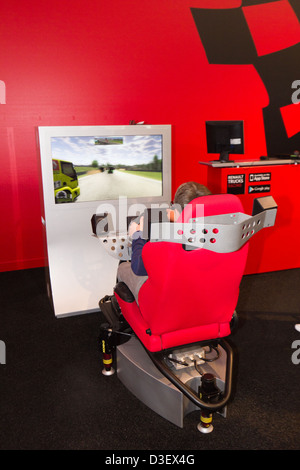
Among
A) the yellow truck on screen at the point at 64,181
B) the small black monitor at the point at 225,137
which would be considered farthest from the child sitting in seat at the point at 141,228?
the small black monitor at the point at 225,137


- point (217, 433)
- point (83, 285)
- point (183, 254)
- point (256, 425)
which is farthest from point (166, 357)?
point (83, 285)

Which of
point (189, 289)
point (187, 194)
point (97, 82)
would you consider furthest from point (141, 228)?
point (97, 82)

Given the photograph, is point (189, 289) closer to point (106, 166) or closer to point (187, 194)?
point (187, 194)

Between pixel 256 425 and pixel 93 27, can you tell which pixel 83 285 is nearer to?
pixel 256 425

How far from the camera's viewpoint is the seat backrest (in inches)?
61.8

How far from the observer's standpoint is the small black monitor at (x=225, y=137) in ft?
11.4

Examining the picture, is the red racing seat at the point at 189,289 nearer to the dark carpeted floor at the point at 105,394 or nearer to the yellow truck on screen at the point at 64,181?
the dark carpeted floor at the point at 105,394

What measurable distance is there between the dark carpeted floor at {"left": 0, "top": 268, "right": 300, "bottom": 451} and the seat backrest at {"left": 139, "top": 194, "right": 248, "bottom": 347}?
1.66 ft

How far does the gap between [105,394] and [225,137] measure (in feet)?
7.94

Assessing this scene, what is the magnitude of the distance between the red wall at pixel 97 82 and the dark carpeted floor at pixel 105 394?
4.42 feet

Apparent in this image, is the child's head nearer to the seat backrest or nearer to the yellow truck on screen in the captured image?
the seat backrest

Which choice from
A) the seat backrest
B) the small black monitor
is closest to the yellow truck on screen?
the seat backrest

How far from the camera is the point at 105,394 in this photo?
7.25 feet

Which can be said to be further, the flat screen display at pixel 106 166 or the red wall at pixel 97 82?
the red wall at pixel 97 82
